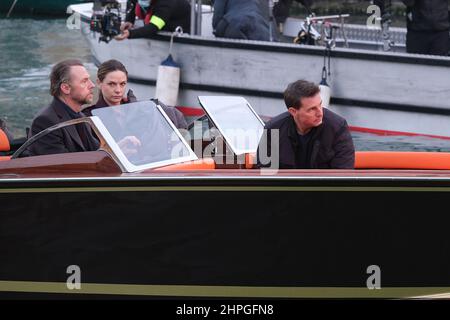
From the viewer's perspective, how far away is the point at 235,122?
6312 mm

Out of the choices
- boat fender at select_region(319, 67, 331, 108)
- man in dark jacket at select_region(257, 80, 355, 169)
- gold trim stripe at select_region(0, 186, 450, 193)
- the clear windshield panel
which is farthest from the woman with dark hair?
boat fender at select_region(319, 67, 331, 108)

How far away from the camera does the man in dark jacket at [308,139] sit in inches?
223

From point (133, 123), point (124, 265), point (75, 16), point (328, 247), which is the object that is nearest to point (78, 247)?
point (124, 265)

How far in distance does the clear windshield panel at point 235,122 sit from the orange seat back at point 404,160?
2.06ft

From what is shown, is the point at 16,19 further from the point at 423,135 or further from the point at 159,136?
the point at 159,136

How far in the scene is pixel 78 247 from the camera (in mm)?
5461

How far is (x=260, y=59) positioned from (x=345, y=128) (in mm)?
6191

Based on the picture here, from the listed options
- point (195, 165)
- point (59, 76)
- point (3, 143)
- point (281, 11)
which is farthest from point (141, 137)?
point (281, 11)

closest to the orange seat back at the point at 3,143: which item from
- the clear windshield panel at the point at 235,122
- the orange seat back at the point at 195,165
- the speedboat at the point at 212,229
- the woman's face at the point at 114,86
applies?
the woman's face at the point at 114,86

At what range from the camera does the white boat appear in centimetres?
1130

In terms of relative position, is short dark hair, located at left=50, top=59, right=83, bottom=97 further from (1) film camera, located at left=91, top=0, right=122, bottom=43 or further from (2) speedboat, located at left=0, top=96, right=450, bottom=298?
(1) film camera, located at left=91, top=0, right=122, bottom=43

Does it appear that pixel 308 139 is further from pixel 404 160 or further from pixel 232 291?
pixel 232 291

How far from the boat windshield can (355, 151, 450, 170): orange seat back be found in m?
1.13

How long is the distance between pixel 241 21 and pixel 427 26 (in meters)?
2.00
